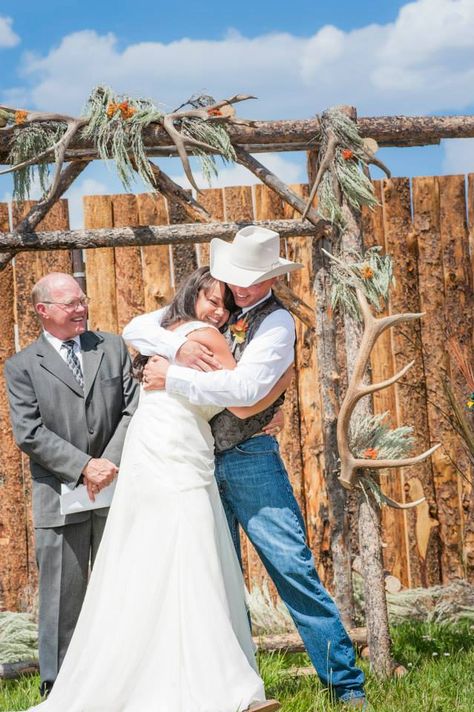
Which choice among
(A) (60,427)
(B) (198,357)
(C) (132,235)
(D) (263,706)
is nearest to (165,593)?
(D) (263,706)

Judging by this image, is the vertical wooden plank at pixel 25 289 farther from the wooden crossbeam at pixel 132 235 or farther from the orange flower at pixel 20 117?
the orange flower at pixel 20 117

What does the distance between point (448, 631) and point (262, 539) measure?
7.17 ft

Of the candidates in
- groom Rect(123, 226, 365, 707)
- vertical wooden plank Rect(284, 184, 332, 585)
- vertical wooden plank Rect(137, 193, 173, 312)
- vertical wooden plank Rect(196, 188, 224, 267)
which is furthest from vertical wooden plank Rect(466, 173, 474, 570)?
groom Rect(123, 226, 365, 707)

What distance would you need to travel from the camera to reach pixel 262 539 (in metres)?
4.41

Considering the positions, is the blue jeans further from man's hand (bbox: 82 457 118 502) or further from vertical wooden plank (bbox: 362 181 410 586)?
vertical wooden plank (bbox: 362 181 410 586)

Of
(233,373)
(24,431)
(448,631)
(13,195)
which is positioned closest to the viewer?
(233,373)

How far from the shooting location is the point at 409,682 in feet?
16.7

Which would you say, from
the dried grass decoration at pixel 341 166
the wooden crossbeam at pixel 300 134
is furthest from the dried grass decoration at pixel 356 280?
the wooden crossbeam at pixel 300 134

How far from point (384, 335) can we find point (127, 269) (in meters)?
1.70

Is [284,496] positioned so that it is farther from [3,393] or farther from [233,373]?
[3,393]

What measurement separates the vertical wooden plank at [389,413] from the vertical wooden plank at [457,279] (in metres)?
0.40

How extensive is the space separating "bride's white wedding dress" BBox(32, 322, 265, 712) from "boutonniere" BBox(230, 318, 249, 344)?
21 centimetres

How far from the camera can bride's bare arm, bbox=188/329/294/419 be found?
414 cm

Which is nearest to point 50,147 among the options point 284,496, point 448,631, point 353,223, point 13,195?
point 13,195
